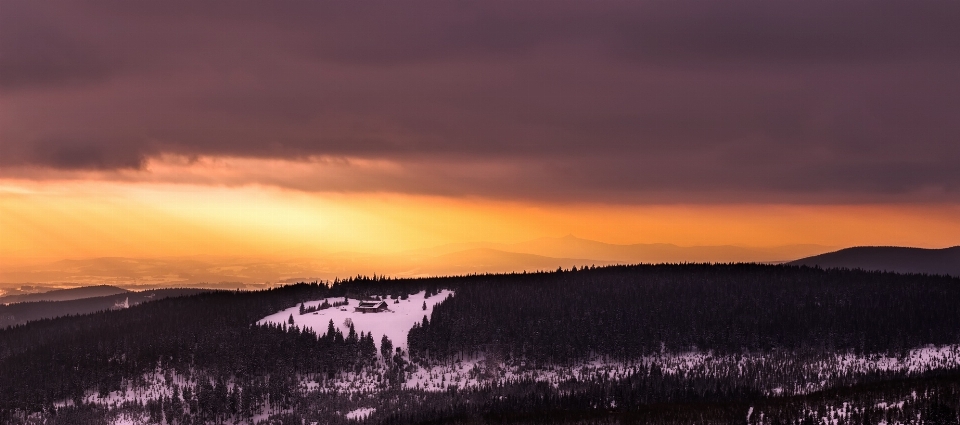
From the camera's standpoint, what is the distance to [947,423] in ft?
647

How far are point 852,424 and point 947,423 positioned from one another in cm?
1781

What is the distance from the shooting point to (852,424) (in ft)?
655

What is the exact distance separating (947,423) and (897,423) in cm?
925

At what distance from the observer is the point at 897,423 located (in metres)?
199

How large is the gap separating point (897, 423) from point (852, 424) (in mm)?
8568
